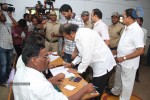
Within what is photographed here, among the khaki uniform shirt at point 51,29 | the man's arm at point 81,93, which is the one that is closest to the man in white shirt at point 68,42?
the khaki uniform shirt at point 51,29

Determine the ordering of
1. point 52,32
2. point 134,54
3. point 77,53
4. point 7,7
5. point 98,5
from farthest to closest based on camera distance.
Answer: point 98,5, point 7,7, point 52,32, point 77,53, point 134,54

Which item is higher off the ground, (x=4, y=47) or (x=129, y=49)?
(x=129, y=49)

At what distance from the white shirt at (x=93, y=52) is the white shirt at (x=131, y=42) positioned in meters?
0.39

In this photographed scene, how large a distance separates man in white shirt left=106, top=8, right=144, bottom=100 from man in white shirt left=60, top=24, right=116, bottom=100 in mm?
378

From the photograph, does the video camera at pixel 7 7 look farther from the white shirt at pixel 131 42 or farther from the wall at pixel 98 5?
the white shirt at pixel 131 42

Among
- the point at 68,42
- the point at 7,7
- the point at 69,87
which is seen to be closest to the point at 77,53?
the point at 68,42

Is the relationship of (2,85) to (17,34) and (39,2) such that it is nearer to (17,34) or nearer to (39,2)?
(17,34)

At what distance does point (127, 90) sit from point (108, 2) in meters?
4.04

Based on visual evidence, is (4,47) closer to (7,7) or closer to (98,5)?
(7,7)

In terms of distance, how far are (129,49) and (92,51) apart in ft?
2.52

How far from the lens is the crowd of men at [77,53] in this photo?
5.23 feet

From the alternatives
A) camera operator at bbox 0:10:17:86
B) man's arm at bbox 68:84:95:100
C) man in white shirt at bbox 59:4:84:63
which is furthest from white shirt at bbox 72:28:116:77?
camera operator at bbox 0:10:17:86

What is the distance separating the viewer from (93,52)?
2.54 meters

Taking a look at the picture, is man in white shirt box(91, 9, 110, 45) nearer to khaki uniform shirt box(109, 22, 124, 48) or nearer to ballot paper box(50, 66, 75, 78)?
khaki uniform shirt box(109, 22, 124, 48)
